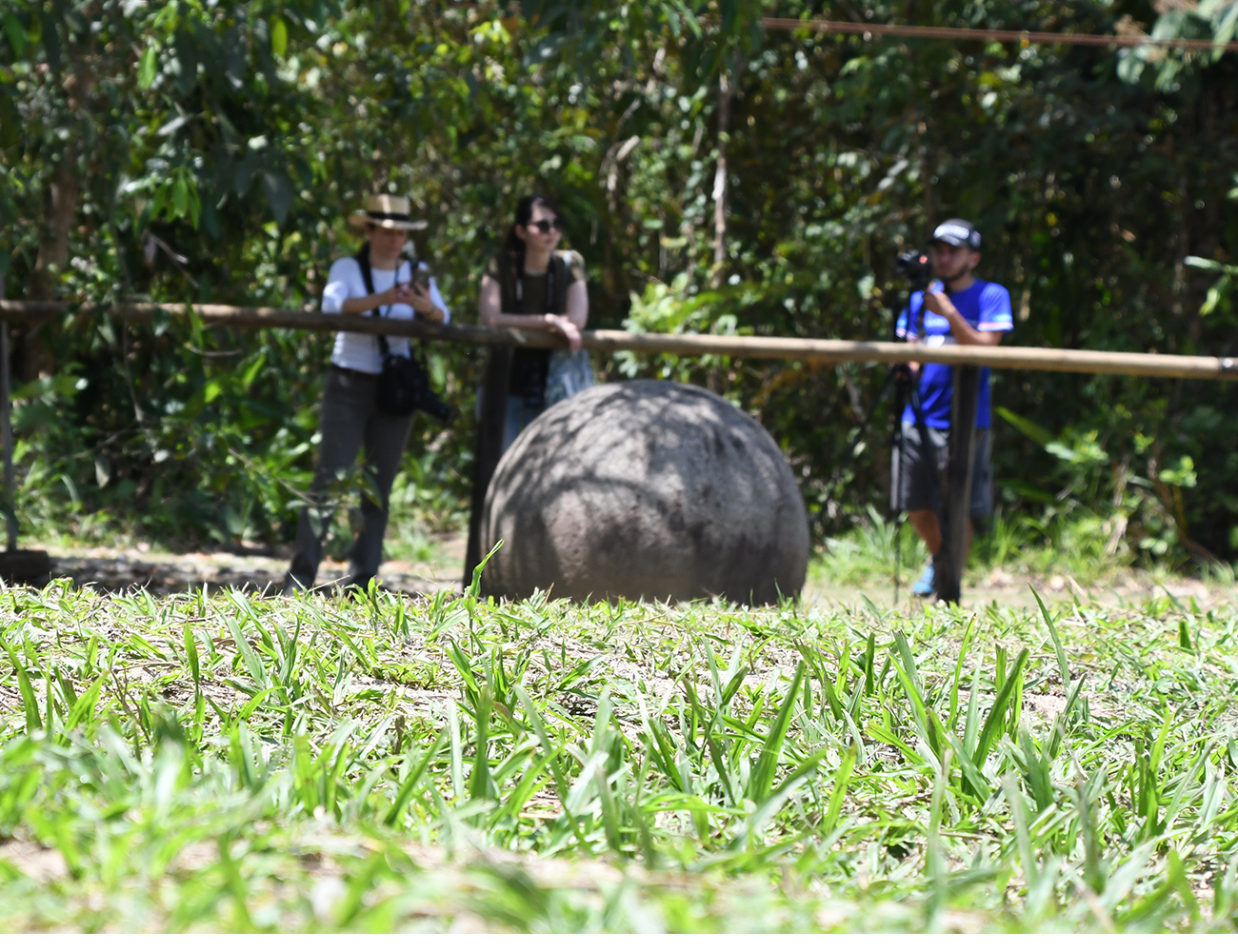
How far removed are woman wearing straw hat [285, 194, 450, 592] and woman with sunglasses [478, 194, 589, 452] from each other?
31 cm

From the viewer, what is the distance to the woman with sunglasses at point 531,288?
5188mm

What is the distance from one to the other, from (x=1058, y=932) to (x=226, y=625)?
75.7 inches

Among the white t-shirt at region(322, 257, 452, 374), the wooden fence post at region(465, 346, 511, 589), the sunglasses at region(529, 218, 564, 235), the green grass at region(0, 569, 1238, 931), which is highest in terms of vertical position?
the sunglasses at region(529, 218, 564, 235)

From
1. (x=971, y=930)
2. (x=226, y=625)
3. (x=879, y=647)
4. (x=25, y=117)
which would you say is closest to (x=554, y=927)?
(x=971, y=930)

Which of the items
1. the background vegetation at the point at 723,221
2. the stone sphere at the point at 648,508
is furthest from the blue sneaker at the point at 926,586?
the stone sphere at the point at 648,508

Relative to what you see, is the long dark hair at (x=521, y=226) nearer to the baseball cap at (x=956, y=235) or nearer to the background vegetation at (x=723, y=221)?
the background vegetation at (x=723, y=221)

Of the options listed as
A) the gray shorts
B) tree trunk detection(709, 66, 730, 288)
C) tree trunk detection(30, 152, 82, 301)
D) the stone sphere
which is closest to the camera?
the stone sphere

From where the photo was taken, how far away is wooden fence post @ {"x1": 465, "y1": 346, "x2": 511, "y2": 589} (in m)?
4.98

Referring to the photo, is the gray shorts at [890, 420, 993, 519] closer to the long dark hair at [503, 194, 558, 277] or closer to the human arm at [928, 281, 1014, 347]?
the human arm at [928, 281, 1014, 347]

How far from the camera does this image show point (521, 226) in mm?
5227

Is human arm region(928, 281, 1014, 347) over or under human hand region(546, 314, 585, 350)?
over

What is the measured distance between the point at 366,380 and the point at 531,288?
80 cm

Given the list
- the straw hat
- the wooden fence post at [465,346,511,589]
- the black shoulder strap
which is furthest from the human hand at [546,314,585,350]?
the straw hat

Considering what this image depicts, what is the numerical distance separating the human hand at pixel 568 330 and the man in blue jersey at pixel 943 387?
1.45 meters
